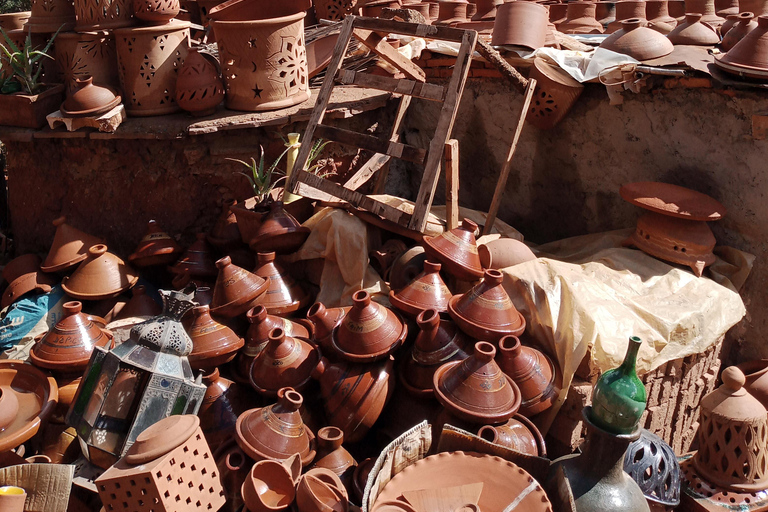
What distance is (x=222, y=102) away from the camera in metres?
4.97

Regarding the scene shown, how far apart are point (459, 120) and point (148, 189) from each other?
253 centimetres

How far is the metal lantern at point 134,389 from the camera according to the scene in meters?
2.73

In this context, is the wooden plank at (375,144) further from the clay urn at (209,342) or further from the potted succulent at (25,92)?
the potted succulent at (25,92)

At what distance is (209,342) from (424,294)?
1126 millimetres

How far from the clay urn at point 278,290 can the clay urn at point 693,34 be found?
3384 millimetres

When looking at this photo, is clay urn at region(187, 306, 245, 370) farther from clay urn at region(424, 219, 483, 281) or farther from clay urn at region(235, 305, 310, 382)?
clay urn at region(424, 219, 483, 281)

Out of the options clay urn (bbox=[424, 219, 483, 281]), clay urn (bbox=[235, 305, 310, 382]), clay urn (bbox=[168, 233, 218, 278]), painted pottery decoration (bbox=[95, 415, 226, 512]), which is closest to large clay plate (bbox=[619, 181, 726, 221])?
clay urn (bbox=[424, 219, 483, 281])

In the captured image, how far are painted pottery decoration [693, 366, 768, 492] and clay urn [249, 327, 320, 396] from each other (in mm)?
1765

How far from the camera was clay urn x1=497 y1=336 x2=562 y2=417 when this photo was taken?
3.01 metres

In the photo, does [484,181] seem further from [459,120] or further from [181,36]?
[181,36]

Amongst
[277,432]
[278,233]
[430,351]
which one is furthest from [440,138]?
[277,432]

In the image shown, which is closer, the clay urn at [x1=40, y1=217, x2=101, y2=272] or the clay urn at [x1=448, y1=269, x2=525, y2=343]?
the clay urn at [x1=448, y1=269, x2=525, y2=343]

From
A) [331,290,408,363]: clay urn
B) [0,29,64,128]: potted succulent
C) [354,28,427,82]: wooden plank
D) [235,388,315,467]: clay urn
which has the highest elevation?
[354,28,427,82]: wooden plank

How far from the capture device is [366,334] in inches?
120
